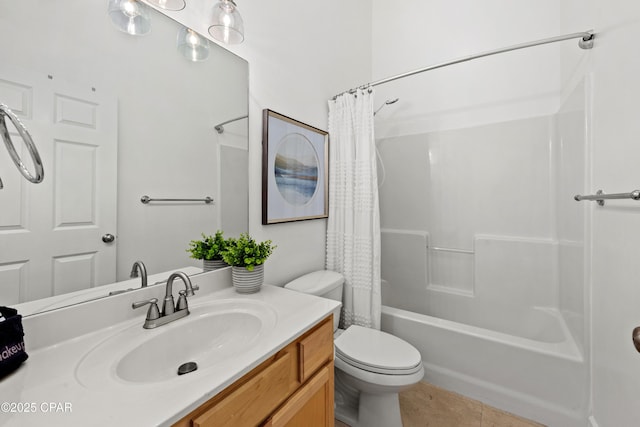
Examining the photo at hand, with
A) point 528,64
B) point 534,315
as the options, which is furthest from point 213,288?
point 528,64

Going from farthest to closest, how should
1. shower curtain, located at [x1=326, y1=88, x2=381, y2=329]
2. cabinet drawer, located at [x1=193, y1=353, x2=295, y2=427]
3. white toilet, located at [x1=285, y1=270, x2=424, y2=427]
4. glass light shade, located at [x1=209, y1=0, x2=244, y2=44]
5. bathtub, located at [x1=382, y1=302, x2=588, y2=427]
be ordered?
shower curtain, located at [x1=326, y1=88, x2=381, y2=329]
bathtub, located at [x1=382, y1=302, x2=588, y2=427]
white toilet, located at [x1=285, y1=270, x2=424, y2=427]
glass light shade, located at [x1=209, y1=0, x2=244, y2=44]
cabinet drawer, located at [x1=193, y1=353, x2=295, y2=427]

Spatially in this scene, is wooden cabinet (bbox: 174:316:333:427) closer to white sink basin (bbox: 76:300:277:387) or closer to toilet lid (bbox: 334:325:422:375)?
white sink basin (bbox: 76:300:277:387)

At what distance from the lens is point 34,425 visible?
457mm

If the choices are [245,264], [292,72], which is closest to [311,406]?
[245,264]

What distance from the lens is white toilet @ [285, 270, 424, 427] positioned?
1202 mm

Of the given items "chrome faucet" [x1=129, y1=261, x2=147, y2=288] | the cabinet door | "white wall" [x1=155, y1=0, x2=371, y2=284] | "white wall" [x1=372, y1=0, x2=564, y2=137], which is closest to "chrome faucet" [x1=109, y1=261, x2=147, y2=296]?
"chrome faucet" [x1=129, y1=261, x2=147, y2=288]

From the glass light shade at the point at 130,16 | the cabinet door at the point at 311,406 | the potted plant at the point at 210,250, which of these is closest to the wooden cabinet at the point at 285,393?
the cabinet door at the point at 311,406

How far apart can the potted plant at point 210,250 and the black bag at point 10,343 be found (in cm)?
52

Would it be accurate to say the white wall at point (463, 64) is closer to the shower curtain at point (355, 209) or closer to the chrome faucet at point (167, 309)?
the shower curtain at point (355, 209)

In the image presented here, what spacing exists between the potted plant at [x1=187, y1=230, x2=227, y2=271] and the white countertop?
40 centimetres

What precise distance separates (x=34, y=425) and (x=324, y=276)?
1.32 m

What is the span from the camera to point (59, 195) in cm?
76

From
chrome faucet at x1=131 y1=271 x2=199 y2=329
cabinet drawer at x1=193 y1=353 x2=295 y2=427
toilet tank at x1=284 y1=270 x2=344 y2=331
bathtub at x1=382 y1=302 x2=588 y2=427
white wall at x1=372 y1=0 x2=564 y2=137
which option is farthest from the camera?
white wall at x1=372 y1=0 x2=564 y2=137

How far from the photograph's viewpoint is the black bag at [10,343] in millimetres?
575
